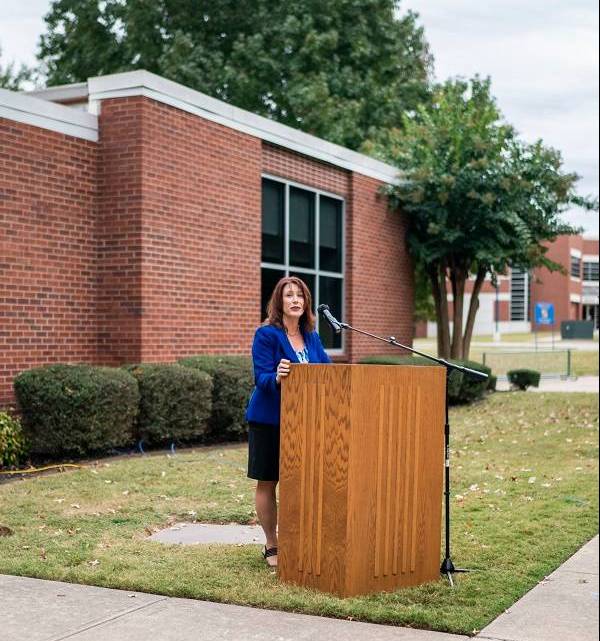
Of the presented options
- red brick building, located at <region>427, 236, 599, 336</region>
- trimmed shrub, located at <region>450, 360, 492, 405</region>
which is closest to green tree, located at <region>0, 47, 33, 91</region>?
trimmed shrub, located at <region>450, 360, 492, 405</region>

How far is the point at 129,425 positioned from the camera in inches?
425

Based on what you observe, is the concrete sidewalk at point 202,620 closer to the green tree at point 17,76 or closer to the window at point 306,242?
the window at point 306,242

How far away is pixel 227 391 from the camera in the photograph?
12.2m

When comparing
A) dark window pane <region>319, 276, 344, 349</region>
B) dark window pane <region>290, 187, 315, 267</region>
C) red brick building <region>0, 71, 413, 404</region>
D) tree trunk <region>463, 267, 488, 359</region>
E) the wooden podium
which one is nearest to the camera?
the wooden podium

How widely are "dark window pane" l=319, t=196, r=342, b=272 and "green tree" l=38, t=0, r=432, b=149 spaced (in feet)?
31.9

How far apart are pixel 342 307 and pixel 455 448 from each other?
5.78 m

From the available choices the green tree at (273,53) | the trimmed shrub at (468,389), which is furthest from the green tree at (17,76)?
the trimmed shrub at (468,389)

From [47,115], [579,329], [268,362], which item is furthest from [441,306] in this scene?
[579,329]

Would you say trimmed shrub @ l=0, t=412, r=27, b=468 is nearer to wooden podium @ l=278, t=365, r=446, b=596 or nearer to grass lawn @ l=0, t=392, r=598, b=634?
grass lawn @ l=0, t=392, r=598, b=634

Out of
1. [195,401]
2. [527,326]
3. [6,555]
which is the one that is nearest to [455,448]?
[195,401]

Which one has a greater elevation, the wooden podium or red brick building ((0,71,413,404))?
red brick building ((0,71,413,404))

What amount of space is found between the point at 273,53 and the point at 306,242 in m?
13.5

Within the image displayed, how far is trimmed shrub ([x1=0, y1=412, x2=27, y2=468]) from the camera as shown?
9922 mm

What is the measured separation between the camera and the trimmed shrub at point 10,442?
992 centimetres
